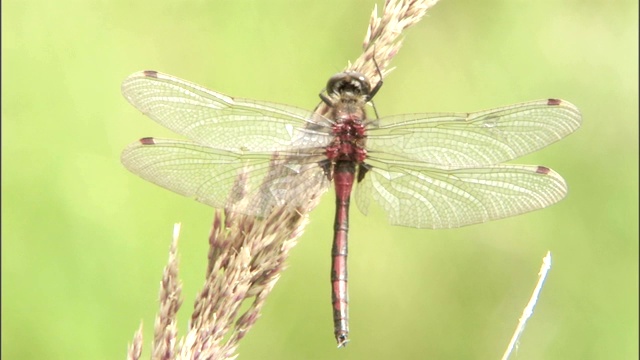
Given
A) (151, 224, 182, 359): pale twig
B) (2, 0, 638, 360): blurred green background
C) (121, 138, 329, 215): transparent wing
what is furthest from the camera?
(2, 0, 638, 360): blurred green background

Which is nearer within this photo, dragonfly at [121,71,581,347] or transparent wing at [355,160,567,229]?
dragonfly at [121,71,581,347]

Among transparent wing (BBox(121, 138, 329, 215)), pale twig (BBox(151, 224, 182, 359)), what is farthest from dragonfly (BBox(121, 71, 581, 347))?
pale twig (BBox(151, 224, 182, 359))

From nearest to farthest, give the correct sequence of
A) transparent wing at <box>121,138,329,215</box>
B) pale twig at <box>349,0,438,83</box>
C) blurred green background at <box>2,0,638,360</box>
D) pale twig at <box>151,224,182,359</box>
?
pale twig at <box>151,224,182,359</box> → transparent wing at <box>121,138,329,215</box> → pale twig at <box>349,0,438,83</box> → blurred green background at <box>2,0,638,360</box>

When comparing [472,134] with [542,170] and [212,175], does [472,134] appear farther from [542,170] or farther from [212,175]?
[212,175]

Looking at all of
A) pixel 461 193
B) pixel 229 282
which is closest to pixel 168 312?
pixel 229 282

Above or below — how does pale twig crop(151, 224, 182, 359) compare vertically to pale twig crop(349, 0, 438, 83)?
below

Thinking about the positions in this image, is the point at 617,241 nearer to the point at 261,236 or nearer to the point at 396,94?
the point at 396,94

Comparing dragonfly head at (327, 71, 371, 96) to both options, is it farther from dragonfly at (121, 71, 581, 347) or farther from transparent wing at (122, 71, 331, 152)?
transparent wing at (122, 71, 331, 152)

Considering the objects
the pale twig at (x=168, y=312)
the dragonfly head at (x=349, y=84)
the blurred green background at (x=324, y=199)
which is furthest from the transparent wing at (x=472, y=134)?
the blurred green background at (x=324, y=199)

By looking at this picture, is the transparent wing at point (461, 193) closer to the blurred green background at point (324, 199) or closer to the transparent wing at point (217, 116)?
the transparent wing at point (217, 116)

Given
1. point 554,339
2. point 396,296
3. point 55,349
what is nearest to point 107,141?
point 55,349
